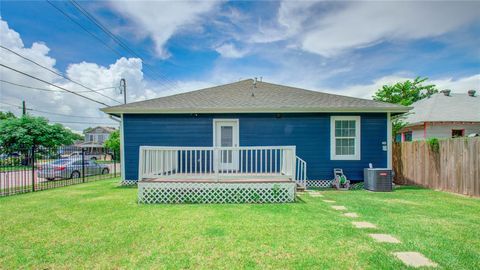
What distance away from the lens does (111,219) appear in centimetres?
453

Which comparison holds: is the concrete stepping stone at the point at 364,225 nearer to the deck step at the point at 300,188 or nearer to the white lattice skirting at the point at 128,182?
the deck step at the point at 300,188

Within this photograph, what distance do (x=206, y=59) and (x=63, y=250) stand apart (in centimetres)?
1198

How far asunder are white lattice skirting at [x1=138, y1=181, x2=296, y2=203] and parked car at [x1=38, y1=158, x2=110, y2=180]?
7723 millimetres

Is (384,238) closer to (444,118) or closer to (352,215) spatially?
(352,215)

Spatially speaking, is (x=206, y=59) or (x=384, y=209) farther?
(x=206, y=59)

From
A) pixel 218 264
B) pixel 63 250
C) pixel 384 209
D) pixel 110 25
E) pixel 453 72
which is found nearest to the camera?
pixel 218 264

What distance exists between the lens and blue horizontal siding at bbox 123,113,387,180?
8.47 meters

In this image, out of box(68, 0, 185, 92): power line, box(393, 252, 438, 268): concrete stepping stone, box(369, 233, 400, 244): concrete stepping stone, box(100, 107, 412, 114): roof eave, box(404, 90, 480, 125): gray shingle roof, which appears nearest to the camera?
box(393, 252, 438, 268): concrete stepping stone

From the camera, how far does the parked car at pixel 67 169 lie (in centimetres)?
1191

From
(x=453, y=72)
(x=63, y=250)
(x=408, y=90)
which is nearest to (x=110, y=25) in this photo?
(x=63, y=250)

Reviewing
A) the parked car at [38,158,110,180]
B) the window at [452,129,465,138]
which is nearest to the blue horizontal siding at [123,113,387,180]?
the parked car at [38,158,110,180]

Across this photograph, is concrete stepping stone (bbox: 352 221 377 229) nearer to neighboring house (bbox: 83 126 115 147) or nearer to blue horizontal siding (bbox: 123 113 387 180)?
blue horizontal siding (bbox: 123 113 387 180)

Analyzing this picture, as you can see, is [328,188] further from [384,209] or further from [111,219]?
[111,219]

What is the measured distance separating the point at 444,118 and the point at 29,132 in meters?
31.0
